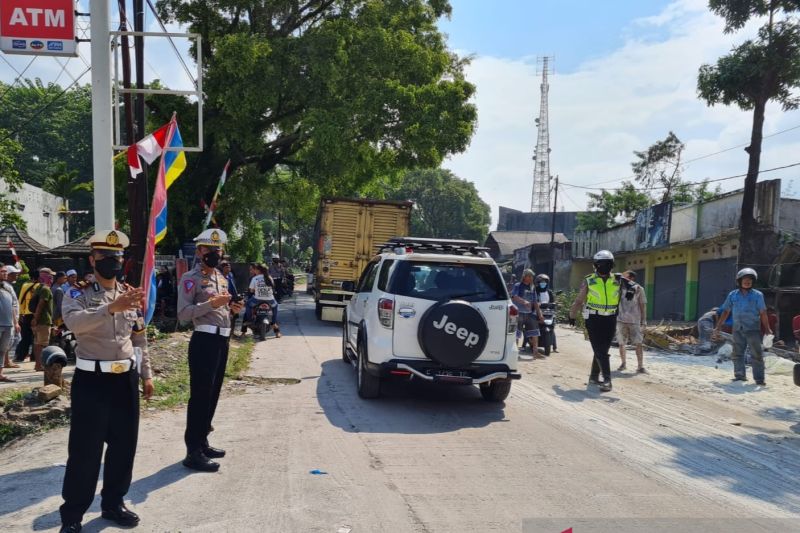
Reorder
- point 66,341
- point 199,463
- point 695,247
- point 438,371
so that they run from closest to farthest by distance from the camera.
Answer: point 199,463 < point 438,371 < point 66,341 < point 695,247

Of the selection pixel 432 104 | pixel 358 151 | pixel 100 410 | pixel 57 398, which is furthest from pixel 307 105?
pixel 100 410

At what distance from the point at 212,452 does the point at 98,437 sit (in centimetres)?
167

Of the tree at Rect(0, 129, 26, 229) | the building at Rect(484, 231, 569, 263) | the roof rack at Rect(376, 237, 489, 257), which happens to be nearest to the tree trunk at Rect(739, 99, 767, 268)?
the roof rack at Rect(376, 237, 489, 257)

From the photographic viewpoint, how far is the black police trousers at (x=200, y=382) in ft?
17.7

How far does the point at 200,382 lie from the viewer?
5402mm

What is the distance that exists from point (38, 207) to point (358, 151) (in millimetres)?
17404

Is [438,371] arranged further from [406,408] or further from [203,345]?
[203,345]

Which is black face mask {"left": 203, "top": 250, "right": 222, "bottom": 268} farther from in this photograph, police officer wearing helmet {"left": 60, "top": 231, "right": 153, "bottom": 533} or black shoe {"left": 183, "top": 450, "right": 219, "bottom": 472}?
black shoe {"left": 183, "top": 450, "right": 219, "bottom": 472}

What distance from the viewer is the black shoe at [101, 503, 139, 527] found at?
425 centimetres

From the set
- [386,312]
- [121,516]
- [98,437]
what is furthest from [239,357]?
[98,437]

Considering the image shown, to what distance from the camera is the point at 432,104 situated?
22.1 metres

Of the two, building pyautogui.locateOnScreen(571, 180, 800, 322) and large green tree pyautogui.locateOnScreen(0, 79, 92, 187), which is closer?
building pyautogui.locateOnScreen(571, 180, 800, 322)

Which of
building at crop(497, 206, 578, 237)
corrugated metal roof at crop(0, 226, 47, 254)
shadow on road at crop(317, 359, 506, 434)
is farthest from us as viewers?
building at crop(497, 206, 578, 237)

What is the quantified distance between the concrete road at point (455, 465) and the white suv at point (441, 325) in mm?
490
